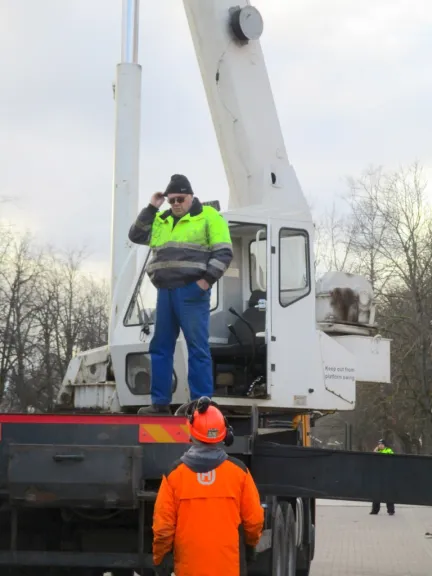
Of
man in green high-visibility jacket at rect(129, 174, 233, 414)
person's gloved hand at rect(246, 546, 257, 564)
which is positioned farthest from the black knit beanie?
person's gloved hand at rect(246, 546, 257, 564)

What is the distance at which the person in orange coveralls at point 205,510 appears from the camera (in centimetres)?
584

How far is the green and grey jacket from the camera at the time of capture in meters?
8.75

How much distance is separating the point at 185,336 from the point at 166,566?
2790 millimetres

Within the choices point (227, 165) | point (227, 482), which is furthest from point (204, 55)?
point (227, 482)

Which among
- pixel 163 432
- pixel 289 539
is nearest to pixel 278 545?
pixel 289 539

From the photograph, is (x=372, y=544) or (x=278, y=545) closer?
(x=278, y=545)

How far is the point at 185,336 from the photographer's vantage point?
29.0ft

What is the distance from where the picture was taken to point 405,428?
49.2 meters

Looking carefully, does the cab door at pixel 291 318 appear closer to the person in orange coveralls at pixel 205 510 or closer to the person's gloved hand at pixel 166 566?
the person's gloved hand at pixel 166 566

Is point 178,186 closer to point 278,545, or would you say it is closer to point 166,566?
point 278,545

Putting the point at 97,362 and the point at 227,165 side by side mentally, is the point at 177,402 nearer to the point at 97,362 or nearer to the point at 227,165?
the point at 97,362

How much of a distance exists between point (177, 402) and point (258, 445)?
1.48 m

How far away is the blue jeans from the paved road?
6.27 m

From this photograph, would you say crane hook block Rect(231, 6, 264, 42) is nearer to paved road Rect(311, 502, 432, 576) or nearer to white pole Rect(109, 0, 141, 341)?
white pole Rect(109, 0, 141, 341)
